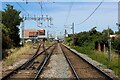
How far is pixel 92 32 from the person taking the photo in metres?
74.9

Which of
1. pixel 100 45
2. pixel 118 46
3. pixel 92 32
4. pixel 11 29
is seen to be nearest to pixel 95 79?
pixel 118 46

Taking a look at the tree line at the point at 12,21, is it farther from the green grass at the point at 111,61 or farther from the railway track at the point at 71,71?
the railway track at the point at 71,71

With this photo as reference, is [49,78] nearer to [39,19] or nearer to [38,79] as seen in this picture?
[38,79]

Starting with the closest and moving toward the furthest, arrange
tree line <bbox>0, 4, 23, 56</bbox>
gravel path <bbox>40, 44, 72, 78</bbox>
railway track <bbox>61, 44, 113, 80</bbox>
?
railway track <bbox>61, 44, 113, 80</bbox> → gravel path <bbox>40, 44, 72, 78</bbox> → tree line <bbox>0, 4, 23, 56</bbox>

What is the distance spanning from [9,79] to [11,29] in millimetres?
50198

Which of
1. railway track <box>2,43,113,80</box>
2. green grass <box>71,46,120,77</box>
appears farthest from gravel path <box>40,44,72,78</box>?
green grass <box>71,46,120,77</box>

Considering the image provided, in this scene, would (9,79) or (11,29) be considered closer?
(9,79)

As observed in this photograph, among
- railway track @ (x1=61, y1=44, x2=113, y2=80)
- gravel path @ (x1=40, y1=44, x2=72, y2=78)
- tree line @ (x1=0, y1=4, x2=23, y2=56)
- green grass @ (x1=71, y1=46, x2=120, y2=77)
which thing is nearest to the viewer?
railway track @ (x1=61, y1=44, x2=113, y2=80)

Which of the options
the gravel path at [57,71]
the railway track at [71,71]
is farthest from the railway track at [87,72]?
the gravel path at [57,71]

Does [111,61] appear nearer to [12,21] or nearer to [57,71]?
[57,71]

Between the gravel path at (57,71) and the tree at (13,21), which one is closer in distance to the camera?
the gravel path at (57,71)

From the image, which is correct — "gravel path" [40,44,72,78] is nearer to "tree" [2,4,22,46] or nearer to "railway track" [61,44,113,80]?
"railway track" [61,44,113,80]

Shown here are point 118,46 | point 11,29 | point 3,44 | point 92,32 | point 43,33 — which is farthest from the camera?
point 43,33

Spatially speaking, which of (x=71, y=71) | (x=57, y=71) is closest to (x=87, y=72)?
(x=71, y=71)
